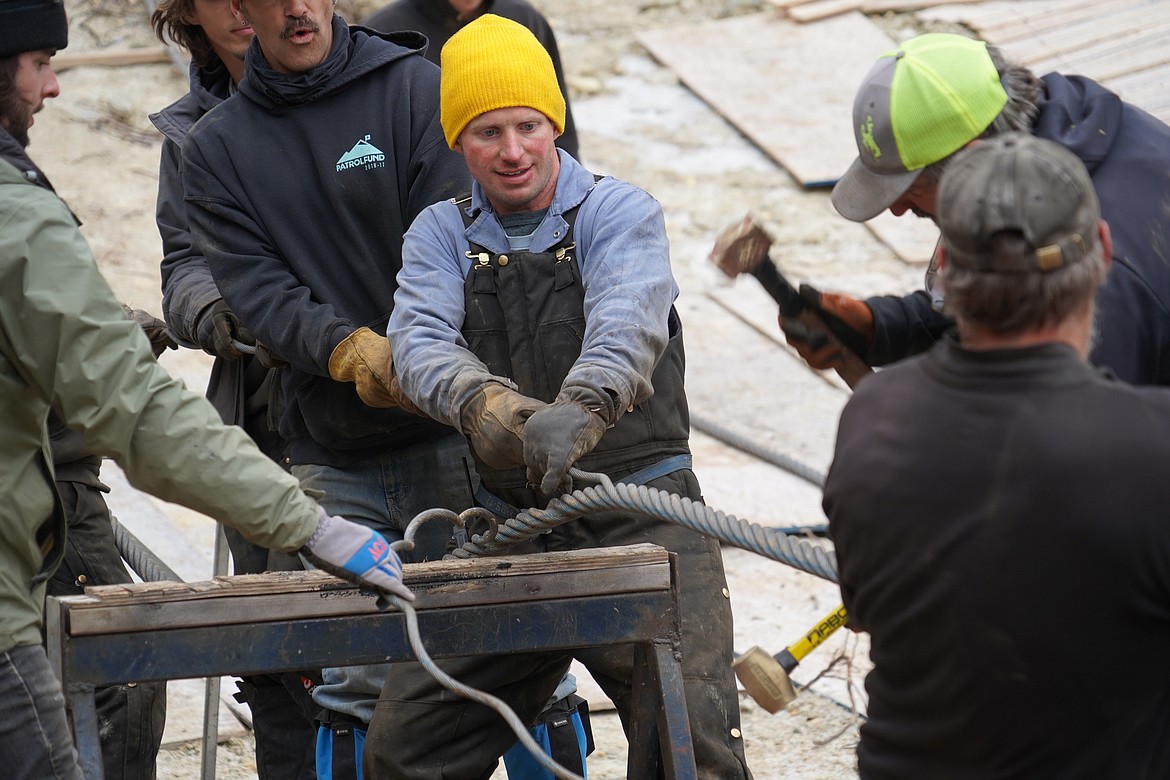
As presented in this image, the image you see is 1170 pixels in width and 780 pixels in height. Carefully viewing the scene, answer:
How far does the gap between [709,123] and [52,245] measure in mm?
7159

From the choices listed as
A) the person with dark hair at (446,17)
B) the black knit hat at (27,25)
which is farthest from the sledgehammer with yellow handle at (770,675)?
the person with dark hair at (446,17)

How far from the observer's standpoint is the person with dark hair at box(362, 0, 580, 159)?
481 cm

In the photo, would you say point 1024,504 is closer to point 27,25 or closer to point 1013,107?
point 1013,107

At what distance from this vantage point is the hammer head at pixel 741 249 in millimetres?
2811

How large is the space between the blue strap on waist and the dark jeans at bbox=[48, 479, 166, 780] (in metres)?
0.94

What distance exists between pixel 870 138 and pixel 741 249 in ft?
1.61

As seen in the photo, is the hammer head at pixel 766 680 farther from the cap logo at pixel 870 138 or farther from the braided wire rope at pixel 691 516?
the cap logo at pixel 870 138

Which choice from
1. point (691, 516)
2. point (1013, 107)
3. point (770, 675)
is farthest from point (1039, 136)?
point (770, 675)

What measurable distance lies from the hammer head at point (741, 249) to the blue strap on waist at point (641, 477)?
392 mm

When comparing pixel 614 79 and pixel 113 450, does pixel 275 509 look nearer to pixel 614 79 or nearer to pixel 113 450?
pixel 113 450

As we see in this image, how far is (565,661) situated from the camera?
2.97 m

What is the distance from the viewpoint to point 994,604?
5.43 ft

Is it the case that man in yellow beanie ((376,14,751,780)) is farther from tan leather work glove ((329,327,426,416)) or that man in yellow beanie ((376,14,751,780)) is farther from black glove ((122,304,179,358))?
black glove ((122,304,179,358))

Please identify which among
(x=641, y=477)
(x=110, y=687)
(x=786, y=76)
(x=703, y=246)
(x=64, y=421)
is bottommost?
(x=703, y=246)
